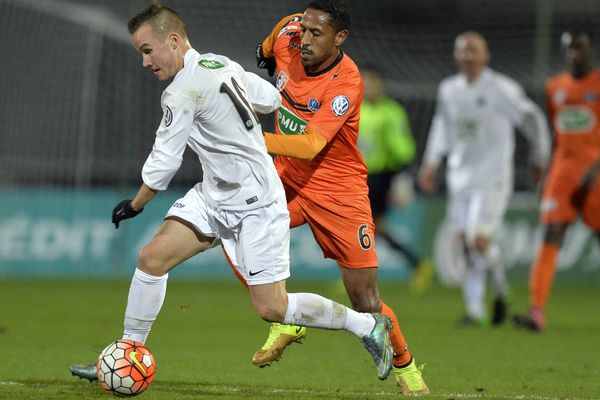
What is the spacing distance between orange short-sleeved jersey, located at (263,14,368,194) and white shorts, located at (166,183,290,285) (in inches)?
25.9

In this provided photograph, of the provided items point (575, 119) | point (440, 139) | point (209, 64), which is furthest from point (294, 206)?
point (440, 139)

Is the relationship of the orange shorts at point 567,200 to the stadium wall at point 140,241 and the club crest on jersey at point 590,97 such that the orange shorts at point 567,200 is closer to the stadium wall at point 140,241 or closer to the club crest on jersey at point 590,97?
the club crest on jersey at point 590,97

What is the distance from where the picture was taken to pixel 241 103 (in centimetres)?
628

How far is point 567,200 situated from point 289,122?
14.8 feet

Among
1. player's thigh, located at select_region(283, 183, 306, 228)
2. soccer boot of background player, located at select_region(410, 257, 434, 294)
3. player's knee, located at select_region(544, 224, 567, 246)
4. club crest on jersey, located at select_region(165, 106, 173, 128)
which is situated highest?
club crest on jersey, located at select_region(165, 106, 173, 128)

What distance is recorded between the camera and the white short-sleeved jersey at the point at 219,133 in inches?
240

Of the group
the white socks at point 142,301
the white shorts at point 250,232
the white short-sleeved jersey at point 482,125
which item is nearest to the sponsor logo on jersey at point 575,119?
the white short-sleeved jersey at point 482,125

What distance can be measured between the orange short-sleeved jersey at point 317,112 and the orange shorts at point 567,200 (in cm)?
415

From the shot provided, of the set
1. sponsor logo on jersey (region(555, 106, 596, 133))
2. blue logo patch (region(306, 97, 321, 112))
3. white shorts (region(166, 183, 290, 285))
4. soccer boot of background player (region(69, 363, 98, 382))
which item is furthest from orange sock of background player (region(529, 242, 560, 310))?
soccer boot of background player (region(69, 363, 98, 382))

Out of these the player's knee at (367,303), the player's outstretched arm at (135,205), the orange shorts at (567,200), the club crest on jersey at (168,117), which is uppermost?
the club crest on jersey at (168,117)

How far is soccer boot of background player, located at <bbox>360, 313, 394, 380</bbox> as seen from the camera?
6.46 metres

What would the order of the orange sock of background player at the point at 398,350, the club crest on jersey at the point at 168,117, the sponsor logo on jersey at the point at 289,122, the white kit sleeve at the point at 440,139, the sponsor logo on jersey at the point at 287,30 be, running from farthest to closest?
the white kit sleeve at the point at 440,139 < the sponsor logo on jersey at the point at 287,30 < the sponsor logo on jersey at the point at 289,122 < the orange sock of background player at the point at 398,350 < the club crest on jersey at the point at 168,117

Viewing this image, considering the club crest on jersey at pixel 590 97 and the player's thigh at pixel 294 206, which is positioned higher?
the club crest on jersey at pixel 590 97

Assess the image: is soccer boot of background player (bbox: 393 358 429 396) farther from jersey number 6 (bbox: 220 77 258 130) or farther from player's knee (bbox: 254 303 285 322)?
jersey number 6 (bbox: 220 77 258 130)
